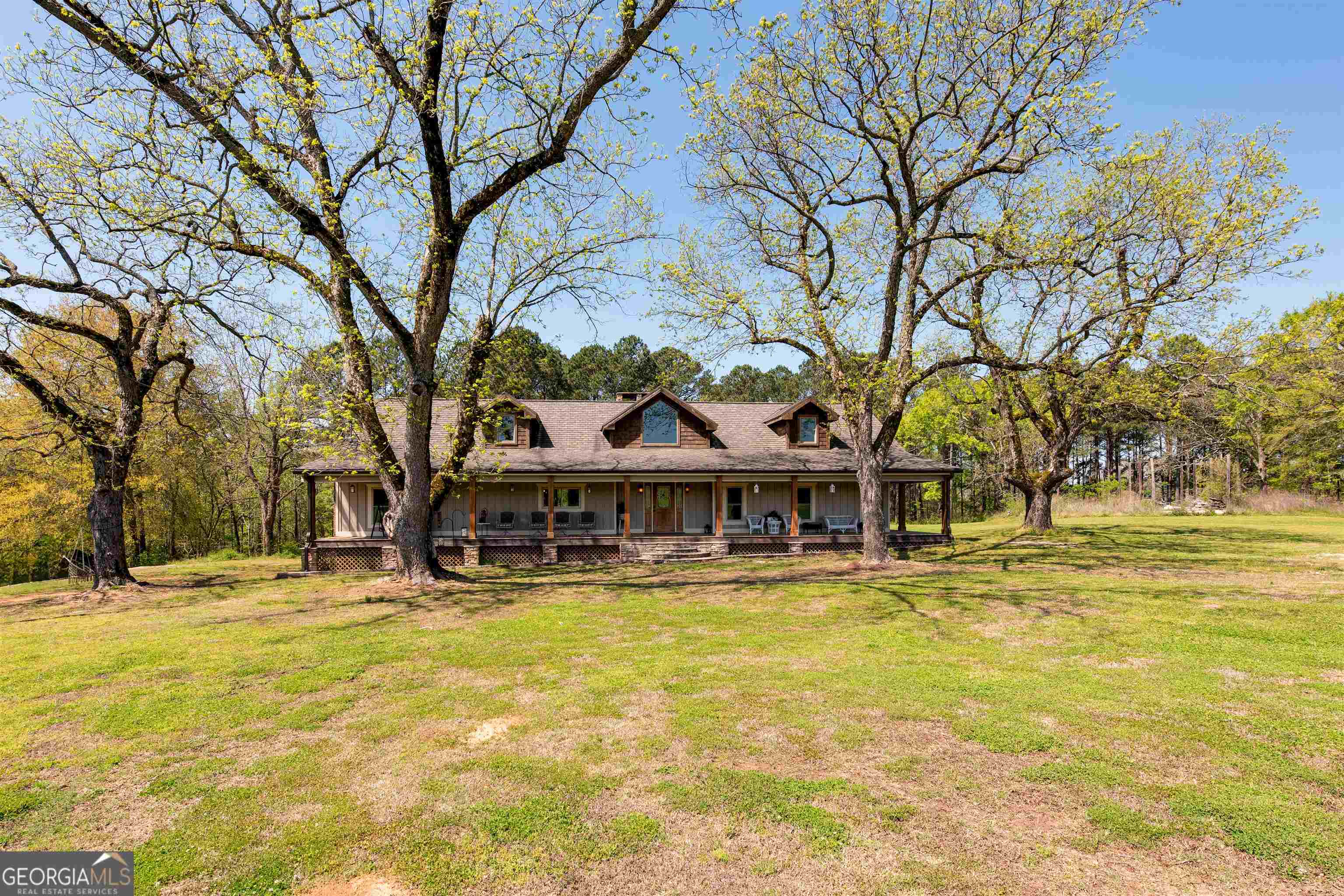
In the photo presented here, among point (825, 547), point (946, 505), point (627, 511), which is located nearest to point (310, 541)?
point (627, 511)

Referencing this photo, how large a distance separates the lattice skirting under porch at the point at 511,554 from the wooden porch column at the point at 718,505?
630 cm

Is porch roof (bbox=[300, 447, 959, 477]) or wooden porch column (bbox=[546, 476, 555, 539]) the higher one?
porch roof (bbox=[300, 447, 959, 477])

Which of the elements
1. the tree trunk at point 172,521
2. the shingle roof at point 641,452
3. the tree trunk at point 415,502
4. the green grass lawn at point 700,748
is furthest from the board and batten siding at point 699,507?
the tree trunk at point 172,521

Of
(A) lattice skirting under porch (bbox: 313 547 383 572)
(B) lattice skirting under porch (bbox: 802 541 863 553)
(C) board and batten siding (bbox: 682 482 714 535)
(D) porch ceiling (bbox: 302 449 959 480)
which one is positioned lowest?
(B) lattice skirting under porch (bbox: 802 541 863 553)

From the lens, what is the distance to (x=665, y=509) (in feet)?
76.1

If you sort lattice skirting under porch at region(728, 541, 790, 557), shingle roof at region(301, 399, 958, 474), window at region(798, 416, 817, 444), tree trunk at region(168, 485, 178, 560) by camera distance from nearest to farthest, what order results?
shingle roof at region(301, 399, 958, 474), lattice skirting under porch at region(728, 541, 790, 557), window at region(798, 416, 817, 444), tree trunk at region(168, 485, 178, 560)

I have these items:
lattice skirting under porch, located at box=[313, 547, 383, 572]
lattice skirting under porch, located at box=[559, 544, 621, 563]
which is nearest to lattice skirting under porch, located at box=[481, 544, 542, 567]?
lattice skirting under porch, located at box=[559, 544, 621, 563]

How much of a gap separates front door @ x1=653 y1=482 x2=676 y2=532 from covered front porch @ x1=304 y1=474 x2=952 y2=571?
3cm

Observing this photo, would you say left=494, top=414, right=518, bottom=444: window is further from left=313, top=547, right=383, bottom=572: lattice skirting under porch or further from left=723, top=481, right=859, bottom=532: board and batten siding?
left=723, top=481, right=859, bottom=532: board and batten siding

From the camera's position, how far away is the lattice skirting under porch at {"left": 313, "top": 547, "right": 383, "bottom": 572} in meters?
18.4

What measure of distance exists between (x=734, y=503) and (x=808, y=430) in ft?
14.3

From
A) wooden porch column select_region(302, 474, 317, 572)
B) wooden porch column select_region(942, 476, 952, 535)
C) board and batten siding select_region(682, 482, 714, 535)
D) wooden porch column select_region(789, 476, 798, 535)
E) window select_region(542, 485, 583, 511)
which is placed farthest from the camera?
board and batten siding select_region(682, 482, 714, 535)

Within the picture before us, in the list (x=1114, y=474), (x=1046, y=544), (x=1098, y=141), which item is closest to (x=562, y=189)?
(x=1098, y=141)

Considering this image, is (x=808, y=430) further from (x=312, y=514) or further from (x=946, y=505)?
(x=312, y=514)
